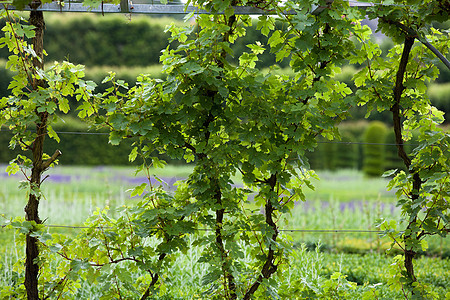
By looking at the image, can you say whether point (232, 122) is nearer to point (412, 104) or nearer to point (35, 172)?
point (412, 104)

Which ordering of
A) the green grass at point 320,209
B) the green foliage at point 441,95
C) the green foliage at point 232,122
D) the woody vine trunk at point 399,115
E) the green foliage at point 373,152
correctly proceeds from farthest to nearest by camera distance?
the green foliage at point 441,95
the green foliage at point 373,152
the green grass at point 320,209
the woody vine trunk at point 399,115
the green foliage at point 232,122

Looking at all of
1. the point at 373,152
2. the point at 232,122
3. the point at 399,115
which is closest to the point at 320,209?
the point at 373,152

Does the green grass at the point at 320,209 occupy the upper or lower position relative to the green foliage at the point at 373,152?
lower

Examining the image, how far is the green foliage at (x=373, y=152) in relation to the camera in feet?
15.1

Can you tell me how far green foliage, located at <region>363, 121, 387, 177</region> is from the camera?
461cm

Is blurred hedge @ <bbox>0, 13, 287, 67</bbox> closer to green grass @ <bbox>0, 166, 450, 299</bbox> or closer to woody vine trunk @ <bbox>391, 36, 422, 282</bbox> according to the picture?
green grass @ <bbox>0, 166, 450, 299</bbox>

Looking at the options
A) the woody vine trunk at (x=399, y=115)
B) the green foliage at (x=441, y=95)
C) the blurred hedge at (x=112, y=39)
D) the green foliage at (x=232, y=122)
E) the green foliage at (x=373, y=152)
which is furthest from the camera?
the green foliage at (x=441, y=95)

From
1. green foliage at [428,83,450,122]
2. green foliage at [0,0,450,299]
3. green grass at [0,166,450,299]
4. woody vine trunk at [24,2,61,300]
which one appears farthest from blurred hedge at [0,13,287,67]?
green foliage at [0,0,450,299]

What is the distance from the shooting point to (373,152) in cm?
463

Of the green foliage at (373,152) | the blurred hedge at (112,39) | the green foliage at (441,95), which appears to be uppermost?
the blurred hedge at (112,39)

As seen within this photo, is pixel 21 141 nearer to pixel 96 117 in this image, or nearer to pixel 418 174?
pixel 96 117

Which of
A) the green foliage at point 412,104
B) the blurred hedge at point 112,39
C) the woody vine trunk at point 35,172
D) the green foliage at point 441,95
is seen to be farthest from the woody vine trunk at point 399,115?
the green foliage at point 441,95

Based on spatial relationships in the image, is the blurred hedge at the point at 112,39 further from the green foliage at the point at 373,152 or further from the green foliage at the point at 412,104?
the green foliage at the point at 412,104

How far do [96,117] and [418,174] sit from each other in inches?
53.3
